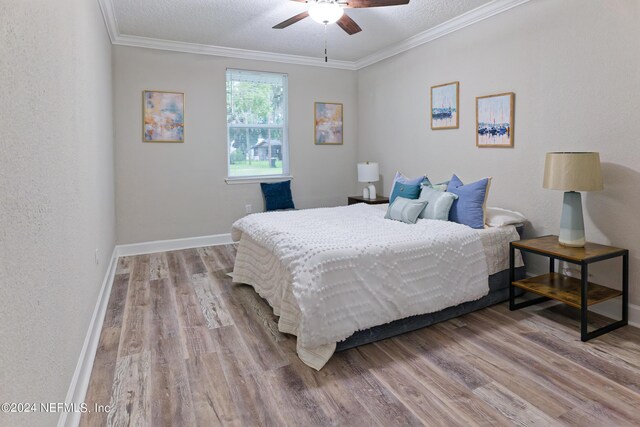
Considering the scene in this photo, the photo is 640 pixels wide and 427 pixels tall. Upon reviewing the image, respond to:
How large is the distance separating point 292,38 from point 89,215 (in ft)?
10.7

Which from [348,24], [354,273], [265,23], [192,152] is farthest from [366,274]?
[192,152]

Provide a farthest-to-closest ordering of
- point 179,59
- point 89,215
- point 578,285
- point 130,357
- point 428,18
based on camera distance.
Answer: point 179,59, point 428,18, point 578,285, point 89,215, point 130,357

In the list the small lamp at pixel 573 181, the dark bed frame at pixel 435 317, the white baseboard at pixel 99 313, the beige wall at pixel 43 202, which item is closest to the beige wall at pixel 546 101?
the small lamp at pixel 573 181

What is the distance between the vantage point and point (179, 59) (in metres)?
5.13

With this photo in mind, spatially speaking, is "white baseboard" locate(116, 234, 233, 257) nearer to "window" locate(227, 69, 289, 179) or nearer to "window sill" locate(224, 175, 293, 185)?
"window sill" locate(224, 175, 293, 185)

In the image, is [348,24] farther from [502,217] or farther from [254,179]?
[254,179]

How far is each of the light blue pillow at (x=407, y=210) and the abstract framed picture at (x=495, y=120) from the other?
3.37ft

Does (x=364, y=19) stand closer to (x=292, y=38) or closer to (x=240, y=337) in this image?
(x=292, y=38)

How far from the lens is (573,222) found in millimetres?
2938

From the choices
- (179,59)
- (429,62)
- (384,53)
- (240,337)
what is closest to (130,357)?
(240,337)

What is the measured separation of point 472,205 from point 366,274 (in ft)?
4.73

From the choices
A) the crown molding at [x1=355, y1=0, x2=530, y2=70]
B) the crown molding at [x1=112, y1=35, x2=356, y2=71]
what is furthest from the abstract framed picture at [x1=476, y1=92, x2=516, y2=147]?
the crown molding at [x1=112, y1=35, x2=356, y2=71]

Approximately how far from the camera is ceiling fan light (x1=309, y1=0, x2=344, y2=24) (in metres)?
3.06

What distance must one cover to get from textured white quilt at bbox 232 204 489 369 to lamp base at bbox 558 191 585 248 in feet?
1.98
